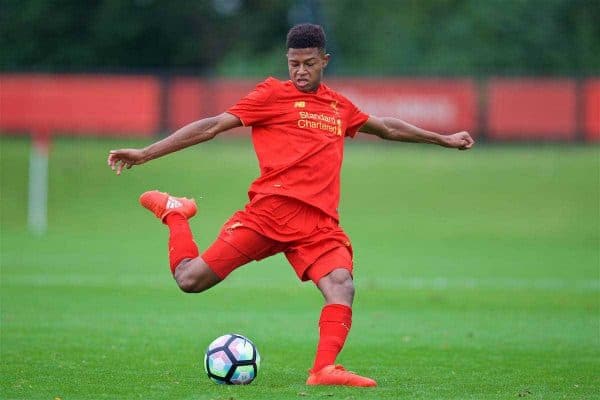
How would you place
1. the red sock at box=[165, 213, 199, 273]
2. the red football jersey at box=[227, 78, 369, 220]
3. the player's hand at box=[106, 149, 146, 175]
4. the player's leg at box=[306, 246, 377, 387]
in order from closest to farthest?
the player's leg at box=[306, 246, 377, 387] < the player's hand at box=[106, 149, 146, 175] < the red football jersey at box=[227, 78, 369, 220] < the red sock at box=[165, 213, 199, 273]

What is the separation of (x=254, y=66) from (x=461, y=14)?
7.77 m

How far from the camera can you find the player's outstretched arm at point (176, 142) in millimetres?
8570

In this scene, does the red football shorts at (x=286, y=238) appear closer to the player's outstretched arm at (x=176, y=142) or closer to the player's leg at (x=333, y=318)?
the player's leg at (x=333, y=318)

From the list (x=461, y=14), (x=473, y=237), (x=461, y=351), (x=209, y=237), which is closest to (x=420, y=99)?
(x=473, y=237)

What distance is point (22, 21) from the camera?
4075cm

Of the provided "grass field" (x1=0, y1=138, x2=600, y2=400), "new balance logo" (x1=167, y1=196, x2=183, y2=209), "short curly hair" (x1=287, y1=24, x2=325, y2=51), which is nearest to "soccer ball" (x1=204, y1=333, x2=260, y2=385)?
"grass field" (x1=0, y1=138, x2=600, y2=400)

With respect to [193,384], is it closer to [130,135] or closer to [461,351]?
[461,351]

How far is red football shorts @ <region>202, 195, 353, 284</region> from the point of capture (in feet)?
28.3

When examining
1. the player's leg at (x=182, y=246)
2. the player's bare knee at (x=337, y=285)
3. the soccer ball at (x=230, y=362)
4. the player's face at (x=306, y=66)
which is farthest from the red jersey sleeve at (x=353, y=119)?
the soccer ball at (x=230, y=362)

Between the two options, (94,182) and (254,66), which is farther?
(254,66)

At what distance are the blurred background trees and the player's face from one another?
29395 millimetres

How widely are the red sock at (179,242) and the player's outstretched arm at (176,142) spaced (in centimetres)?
66

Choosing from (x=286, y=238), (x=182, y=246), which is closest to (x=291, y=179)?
(x=286, y=238)

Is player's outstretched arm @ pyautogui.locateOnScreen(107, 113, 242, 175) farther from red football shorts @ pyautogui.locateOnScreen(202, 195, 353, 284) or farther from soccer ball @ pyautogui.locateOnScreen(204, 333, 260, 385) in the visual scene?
soccer ball @ pyautogui.locateOnScreen(204, 333, 260, 385)
